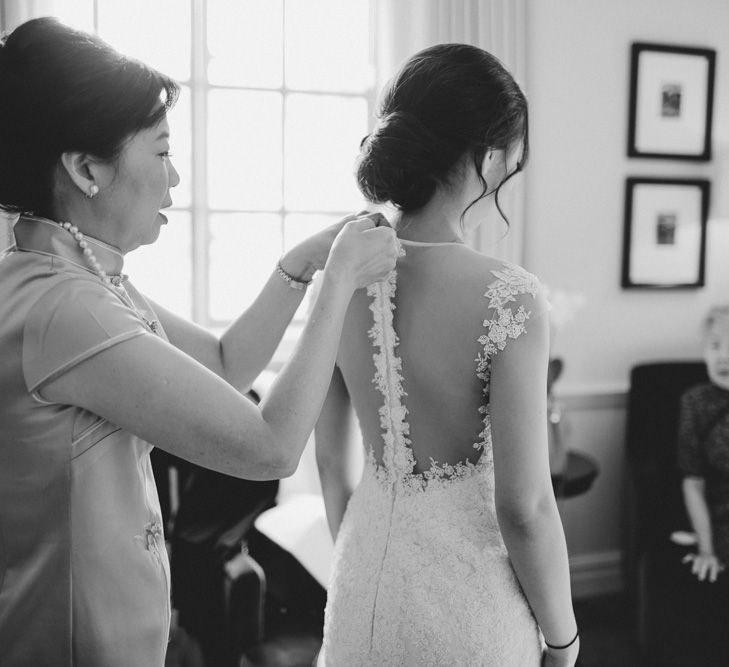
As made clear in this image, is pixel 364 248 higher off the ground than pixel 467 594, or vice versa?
pixel 364 248

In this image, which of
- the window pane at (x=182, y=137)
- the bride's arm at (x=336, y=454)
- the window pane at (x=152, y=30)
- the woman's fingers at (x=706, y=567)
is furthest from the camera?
the window pane at (x=182, y=137)

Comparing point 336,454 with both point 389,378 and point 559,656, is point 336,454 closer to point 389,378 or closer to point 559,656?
point 389,378

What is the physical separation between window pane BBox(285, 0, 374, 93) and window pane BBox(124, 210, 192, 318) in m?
0.80

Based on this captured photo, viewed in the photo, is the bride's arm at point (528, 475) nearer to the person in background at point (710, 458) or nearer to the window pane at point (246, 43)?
the person in background at point (710, 458)

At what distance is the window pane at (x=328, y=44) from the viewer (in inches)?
132

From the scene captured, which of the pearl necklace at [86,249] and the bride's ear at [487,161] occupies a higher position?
the bride's ear at [487,161]

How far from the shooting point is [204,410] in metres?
0.88

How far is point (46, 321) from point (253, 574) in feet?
5.04

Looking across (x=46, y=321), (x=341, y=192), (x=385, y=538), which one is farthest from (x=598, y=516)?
(x=46, y=321)

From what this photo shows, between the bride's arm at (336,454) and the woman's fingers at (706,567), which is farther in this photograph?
the woman's fingers at (706,567)

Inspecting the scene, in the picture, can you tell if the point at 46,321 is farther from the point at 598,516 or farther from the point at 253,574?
the point at 598,516

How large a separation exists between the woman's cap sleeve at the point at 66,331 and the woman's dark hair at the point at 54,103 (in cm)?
17

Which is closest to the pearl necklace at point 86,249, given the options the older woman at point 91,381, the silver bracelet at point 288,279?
the older woman at point 91,381

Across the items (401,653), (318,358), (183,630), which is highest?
(318,358)
